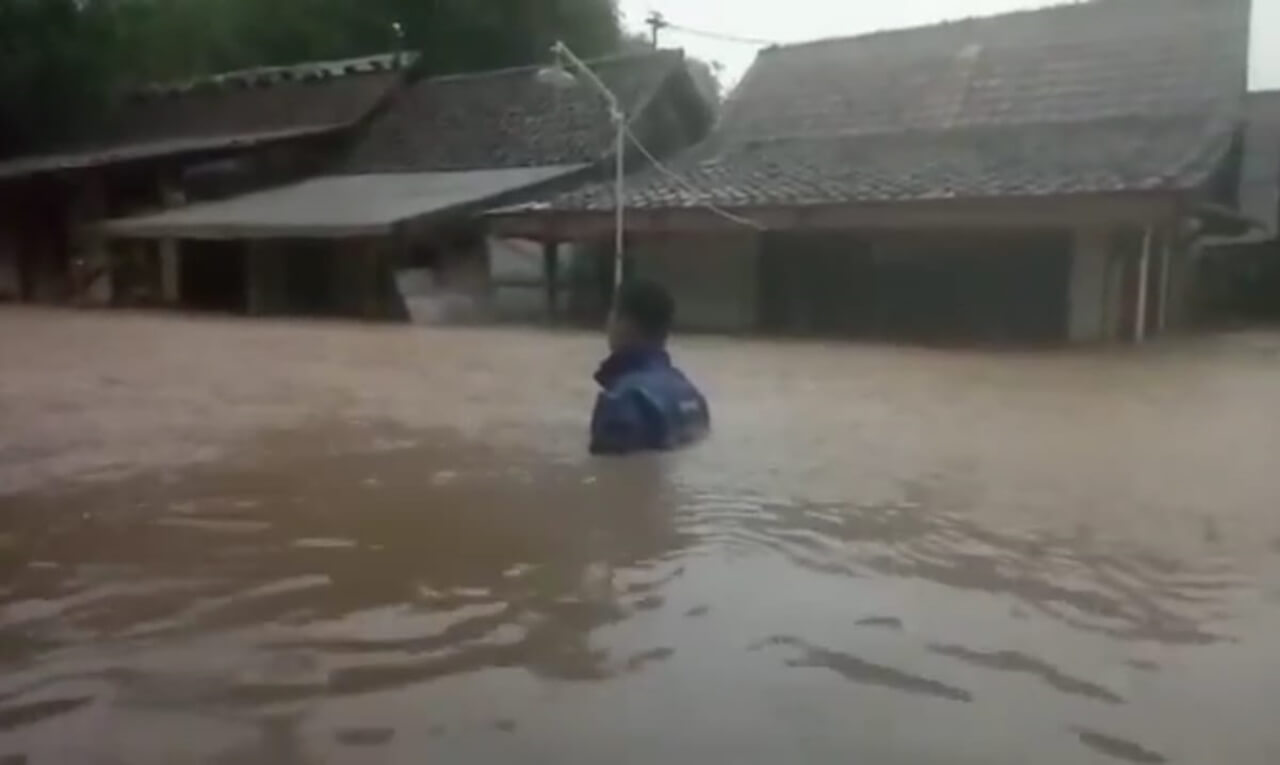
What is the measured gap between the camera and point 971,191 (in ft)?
44.4

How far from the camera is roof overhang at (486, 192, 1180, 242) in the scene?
12.6 metres

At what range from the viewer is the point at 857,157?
1630cm

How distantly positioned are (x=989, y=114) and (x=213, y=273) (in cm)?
1253

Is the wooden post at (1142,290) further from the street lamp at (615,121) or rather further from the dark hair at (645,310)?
the dark hair at (645,310)

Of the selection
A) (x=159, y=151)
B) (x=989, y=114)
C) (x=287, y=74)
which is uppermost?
(x=287, y=74)

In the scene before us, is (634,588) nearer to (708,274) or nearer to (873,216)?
(873,216)

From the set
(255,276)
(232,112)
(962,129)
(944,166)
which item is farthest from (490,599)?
(232,112)

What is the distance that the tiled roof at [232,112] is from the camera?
2186 centimetres

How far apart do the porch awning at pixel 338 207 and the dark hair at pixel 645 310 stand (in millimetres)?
11239

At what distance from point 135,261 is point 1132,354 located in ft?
52.0

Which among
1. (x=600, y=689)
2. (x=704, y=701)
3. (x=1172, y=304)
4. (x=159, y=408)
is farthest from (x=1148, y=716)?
(x=1172, y=304)

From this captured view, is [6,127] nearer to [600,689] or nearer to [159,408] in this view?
[159,408]

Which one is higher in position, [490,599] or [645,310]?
[645,310]

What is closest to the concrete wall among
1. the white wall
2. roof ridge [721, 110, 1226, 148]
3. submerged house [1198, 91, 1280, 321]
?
roof ridge [721, 110, 1226, 148]
